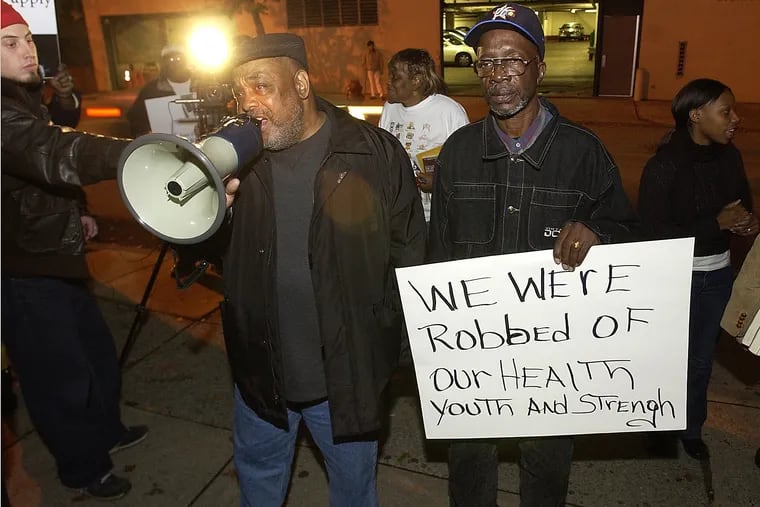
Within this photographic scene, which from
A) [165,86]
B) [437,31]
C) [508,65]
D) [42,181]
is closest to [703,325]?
[508,65]

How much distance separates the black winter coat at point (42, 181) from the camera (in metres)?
2.10

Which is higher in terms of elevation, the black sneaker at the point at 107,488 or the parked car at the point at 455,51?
the parked car at the point at 455,51

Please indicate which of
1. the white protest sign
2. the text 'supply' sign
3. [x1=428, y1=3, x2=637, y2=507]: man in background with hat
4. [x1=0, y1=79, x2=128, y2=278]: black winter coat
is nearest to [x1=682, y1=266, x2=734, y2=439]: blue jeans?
the text 'supply' sign

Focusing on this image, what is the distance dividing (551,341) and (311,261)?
908 mm

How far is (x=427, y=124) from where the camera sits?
14.3 ft

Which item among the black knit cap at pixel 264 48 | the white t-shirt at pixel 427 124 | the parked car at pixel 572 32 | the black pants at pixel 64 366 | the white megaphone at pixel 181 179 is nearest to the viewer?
the white megaphone at pixel 181 179

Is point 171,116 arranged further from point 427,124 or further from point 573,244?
point 573,244

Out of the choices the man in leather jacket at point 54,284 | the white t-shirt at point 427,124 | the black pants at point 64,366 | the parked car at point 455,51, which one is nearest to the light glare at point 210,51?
the white t-shirt at point 427,124

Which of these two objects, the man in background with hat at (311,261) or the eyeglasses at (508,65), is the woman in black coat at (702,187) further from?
the man in background with hat at (311,261)

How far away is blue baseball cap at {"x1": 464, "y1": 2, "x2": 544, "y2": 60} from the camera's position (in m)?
2.18

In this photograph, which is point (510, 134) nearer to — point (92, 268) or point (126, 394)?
point (126, 394)

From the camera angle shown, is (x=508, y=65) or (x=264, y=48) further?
(x=508, y=65)

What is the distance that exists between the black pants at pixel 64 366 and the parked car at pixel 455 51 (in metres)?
16.9

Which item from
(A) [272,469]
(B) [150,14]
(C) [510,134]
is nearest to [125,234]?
(A) [272,469]
